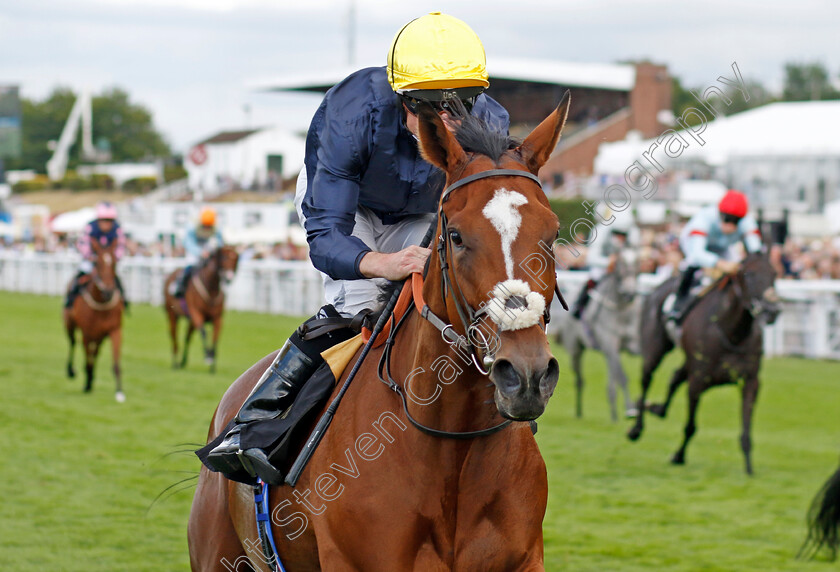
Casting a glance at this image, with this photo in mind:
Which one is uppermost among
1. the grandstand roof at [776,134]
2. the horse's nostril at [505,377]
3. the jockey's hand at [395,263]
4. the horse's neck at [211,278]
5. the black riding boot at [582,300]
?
the grandstand roof at [776,134]

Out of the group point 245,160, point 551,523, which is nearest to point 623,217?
point 551,523

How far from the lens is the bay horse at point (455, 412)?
2.31 meters

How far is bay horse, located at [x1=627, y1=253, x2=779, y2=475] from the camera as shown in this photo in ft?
26.5

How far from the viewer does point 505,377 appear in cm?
219

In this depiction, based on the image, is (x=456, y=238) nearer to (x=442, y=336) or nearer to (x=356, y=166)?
(x=442, y=336)

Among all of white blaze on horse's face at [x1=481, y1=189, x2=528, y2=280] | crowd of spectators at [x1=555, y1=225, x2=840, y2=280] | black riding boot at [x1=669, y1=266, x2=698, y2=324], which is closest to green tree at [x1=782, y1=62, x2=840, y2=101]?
crowd of spectators at [x1=555, y1=225, x2=840, y2=280]

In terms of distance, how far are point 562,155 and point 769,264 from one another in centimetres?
3110

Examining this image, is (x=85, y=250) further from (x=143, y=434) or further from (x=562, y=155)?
(x=562, y=155)

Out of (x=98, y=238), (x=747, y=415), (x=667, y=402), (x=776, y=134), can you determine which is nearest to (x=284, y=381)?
(x=747, y=415)

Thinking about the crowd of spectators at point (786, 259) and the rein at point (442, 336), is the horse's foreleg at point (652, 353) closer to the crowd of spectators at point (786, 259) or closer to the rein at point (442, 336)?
the crowd of spectators at point (786, 259)

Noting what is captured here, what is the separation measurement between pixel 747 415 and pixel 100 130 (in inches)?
3489

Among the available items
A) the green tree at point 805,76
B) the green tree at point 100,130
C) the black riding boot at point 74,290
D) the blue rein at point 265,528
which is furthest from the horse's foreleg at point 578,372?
the green tree at point 100,130

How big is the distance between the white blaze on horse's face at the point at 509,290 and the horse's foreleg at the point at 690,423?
6.43 metres

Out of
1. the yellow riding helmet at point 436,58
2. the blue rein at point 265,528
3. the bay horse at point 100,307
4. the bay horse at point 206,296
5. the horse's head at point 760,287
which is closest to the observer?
the yellow riding helmet at point 436,58
